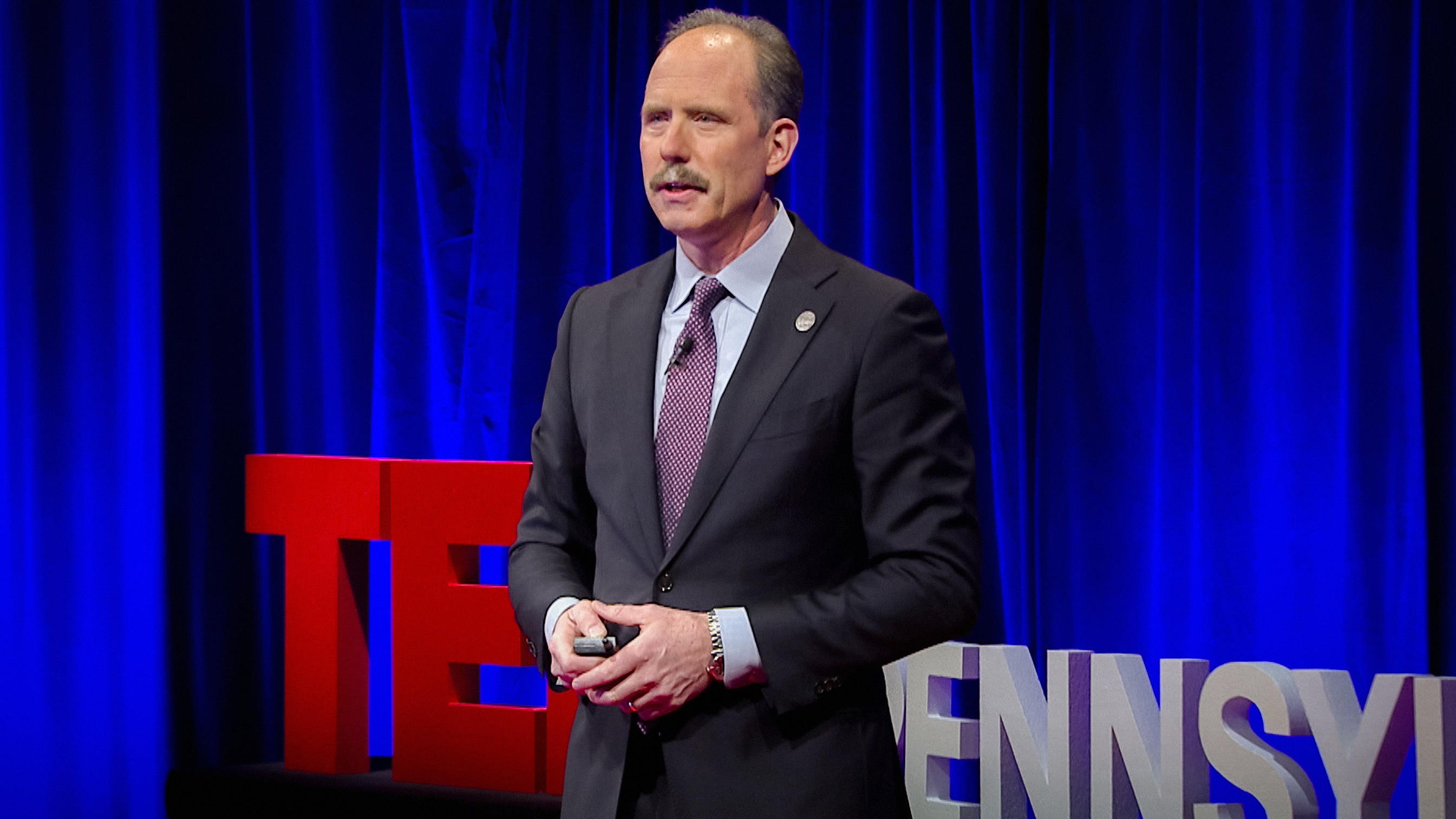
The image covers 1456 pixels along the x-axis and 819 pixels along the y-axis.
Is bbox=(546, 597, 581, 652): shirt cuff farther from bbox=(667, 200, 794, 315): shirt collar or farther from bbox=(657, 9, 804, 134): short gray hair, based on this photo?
bbox=(657, 9, 804, 134): short gray hair

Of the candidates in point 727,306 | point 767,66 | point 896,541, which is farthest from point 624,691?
point 767,66

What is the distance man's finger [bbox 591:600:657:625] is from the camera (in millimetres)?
1242

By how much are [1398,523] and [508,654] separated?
186 centimetres

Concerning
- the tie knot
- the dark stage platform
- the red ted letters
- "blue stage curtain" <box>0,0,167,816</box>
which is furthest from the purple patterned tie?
"blue stage curtain" <box>0,0,167,816</box>

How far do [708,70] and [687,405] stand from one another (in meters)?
0.35

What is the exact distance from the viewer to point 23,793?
3070 millimetres

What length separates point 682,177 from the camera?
1348mm

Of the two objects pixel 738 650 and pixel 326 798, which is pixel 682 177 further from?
pixel 326 798

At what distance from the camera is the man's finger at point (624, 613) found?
1242 millimetres

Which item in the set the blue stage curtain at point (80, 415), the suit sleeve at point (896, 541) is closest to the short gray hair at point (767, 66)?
the suit sleeve at point (896, 541)

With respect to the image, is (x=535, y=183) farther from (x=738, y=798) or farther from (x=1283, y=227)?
(x=738, y=798)

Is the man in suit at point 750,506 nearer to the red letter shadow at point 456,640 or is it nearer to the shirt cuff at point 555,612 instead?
the shirt cuff at point 555,612

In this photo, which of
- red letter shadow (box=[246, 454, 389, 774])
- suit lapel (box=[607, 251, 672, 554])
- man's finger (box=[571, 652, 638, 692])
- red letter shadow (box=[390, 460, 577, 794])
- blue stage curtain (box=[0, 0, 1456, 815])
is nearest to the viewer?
man's finger (box=[571, 652, 638, 692])

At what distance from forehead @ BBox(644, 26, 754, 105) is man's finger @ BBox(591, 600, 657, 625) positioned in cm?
52
